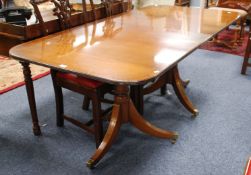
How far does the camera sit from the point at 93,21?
246 centimetres

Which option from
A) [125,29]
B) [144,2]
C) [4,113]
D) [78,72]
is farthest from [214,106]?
[144,2]

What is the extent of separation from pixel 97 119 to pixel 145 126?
0.33 m

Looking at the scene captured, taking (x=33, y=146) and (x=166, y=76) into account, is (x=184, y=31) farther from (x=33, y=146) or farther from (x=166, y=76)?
(x=33, y=146)

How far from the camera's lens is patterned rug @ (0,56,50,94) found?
2.93m

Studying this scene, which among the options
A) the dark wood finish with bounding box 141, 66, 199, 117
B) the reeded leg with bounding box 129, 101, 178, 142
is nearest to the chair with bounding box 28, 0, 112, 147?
the reeded leg with bounding box 129, 101, 178, 142

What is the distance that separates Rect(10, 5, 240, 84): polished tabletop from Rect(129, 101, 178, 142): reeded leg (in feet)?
1.22

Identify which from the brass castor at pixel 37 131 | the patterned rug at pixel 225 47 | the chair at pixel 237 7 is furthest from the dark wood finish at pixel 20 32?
the chair at pixel 237 7

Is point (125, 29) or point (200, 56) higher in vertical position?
point (125, 29)

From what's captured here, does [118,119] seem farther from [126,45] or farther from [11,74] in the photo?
[11,74]

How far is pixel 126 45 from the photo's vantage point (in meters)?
1.83

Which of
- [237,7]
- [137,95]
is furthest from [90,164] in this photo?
[237,7]

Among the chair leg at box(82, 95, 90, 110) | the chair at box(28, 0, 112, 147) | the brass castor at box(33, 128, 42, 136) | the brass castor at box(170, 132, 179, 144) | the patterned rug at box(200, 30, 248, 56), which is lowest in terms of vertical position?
the brass castor at box(170, 132, 179, 144)

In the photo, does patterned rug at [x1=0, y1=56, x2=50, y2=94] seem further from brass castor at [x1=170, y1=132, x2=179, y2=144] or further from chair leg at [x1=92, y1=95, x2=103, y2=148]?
brass castor at [x1=170, y1=132, x2=179, y2=144]

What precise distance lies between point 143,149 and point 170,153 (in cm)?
19
